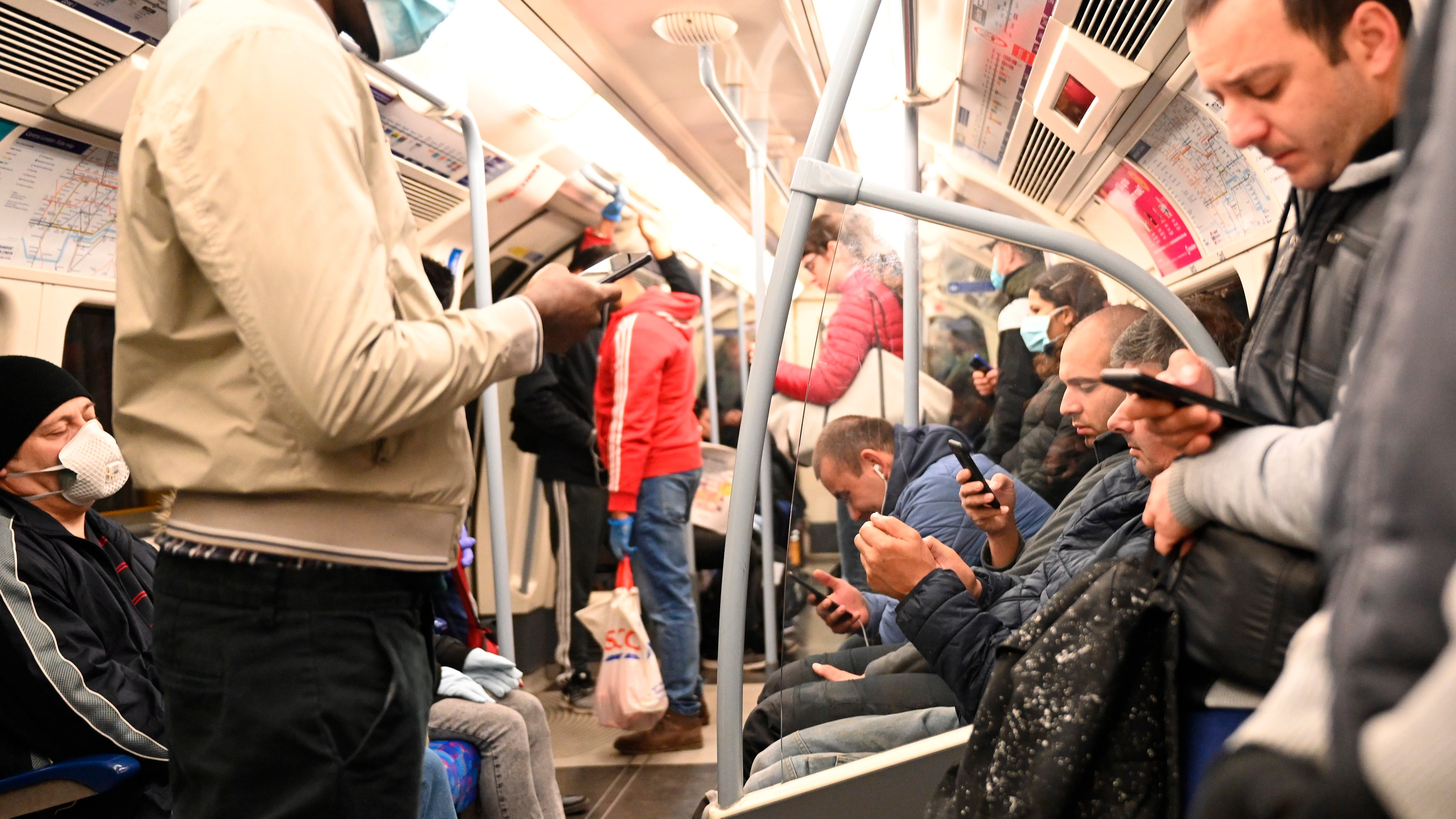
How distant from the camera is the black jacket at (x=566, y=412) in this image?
479cm

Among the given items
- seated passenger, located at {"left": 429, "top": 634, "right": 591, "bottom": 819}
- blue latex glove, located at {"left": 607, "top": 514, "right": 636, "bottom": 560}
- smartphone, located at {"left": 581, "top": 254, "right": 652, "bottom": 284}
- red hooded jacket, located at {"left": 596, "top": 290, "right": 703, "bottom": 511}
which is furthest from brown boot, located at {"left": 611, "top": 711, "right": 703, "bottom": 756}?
smartphone, located at {"left": 581, "top": 254, "right": 652, "bottom": 284}

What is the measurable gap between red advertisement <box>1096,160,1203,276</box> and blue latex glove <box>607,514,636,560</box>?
2.82 m

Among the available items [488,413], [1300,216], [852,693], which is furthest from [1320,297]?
[488,413]

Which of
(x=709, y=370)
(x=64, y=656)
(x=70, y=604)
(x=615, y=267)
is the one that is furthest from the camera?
(x=709, y=370)

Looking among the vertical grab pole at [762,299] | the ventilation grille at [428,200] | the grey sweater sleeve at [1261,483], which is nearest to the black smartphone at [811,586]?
the grey sweater sleeve at [1261,483]

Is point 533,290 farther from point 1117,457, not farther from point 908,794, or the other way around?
point 908,794

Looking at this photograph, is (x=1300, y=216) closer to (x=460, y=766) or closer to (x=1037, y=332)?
(x=1037, y=332)

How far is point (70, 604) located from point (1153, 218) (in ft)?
7.32

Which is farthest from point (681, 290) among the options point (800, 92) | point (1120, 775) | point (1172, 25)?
point (1120, 775)

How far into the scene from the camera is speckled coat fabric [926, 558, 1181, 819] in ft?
3.18

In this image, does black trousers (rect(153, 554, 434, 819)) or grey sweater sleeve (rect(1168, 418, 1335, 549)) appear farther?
black trousers (rect(153, 554, 434, 819))

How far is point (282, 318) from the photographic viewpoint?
1021mm

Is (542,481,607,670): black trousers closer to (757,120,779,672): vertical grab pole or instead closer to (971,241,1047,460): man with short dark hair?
(757,120,779,672): vertical grab pole

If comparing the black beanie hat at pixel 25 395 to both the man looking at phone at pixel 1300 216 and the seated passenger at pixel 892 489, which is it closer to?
the seated passenger at pixel 892 489
